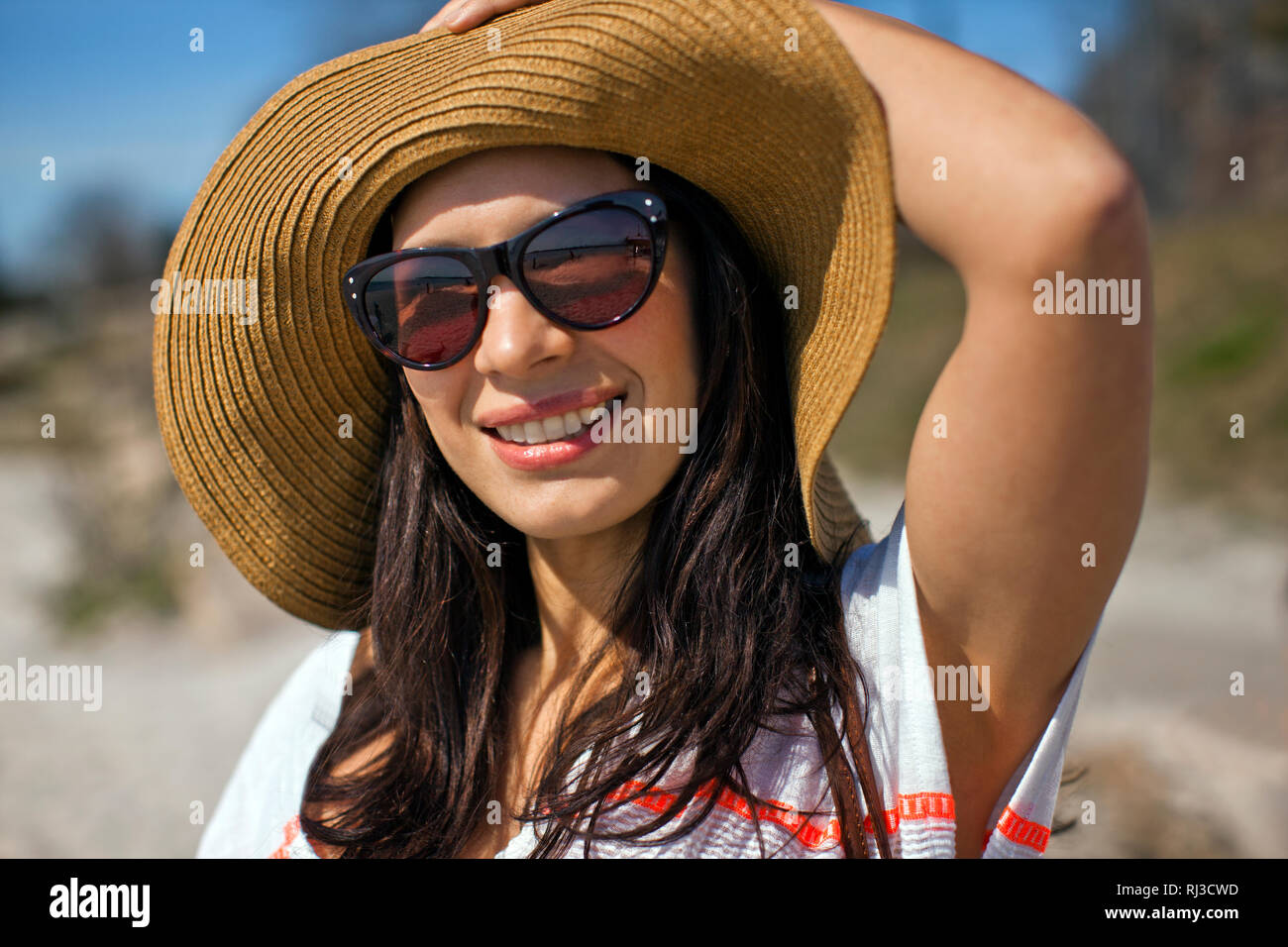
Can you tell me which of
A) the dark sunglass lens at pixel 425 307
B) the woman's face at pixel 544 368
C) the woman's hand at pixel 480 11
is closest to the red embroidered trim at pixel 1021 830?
the woman's face at pixel 544 368

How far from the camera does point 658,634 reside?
5.17 ft

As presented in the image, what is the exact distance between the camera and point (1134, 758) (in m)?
4.06

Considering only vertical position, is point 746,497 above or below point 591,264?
below

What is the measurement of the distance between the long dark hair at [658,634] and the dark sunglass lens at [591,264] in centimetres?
10

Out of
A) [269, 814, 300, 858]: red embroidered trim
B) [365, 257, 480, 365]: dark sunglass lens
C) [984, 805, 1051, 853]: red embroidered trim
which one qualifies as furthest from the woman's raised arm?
[269, 814, 300, 858]: red embroidered trim

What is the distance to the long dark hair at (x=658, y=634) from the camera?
147 cm

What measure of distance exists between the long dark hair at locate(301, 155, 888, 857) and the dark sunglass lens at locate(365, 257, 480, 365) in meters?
0.19

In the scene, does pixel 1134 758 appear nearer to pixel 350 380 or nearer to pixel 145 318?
pixel 350 380

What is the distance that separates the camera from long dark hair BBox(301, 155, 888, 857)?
1466mm

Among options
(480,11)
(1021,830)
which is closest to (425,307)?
(480,11)

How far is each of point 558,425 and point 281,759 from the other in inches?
37.1

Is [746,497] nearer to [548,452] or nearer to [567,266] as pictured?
[548,452]

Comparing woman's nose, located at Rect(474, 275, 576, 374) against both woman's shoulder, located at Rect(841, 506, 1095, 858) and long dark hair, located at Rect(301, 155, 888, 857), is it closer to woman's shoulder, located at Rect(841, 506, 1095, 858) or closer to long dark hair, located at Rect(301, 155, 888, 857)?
long dark hair, located at Rect(301, 155, 888, 857)

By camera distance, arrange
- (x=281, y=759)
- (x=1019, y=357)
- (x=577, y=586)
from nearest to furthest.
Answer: (x=1019, y=357) < (x=577, y=586) < (x=281, y=759)
